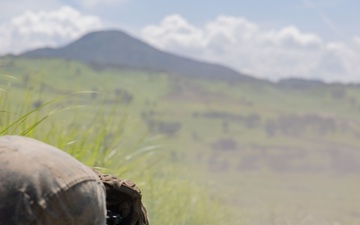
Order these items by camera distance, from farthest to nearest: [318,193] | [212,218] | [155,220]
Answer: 1. [318,193]
2. [212,218]
3. [155,220]

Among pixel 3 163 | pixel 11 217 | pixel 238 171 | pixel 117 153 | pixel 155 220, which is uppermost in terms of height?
pixel 3 163

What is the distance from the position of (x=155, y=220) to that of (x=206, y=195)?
6.71 m

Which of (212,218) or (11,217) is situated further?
(212,218)

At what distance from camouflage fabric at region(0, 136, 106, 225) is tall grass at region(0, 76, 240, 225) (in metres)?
1.17

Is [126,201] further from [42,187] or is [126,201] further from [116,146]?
[116,146]

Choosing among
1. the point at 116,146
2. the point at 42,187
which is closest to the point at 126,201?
the point at 42,187

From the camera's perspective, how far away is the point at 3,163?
9.25 feet

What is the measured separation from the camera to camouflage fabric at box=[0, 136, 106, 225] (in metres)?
2.77

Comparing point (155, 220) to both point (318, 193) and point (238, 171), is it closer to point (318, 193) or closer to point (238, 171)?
point (318, 193)

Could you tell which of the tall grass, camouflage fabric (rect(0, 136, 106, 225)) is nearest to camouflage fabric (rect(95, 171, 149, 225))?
camouflage fabric (rect(0, 136, 106, 225))

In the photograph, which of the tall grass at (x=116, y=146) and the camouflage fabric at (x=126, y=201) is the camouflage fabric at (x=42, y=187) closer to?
the camouflage fabric at (x=126, y=201)

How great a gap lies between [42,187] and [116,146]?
577 centimetres

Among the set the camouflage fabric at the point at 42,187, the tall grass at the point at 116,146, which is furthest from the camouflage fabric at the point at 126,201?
the tall grass at the point at 116,146

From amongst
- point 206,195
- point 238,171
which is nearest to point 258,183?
point 238,171
